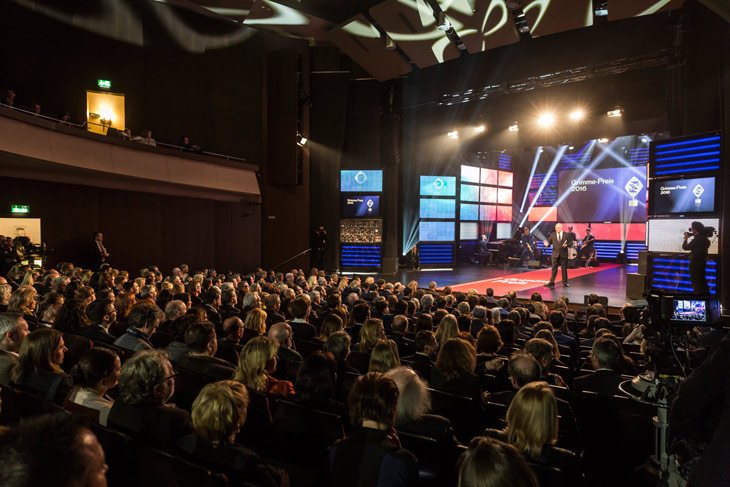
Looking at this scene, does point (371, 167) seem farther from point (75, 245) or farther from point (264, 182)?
point (75, 245)

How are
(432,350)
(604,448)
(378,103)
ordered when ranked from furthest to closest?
(378,103)
(432,350)
(604,448)

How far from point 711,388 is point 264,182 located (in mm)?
14759

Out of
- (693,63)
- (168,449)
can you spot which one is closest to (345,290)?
(168,449)

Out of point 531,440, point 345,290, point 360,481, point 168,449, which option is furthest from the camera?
point 345,290

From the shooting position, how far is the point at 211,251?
1458 centimetres

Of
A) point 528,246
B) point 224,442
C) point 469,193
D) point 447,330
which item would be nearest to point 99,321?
point 224,442

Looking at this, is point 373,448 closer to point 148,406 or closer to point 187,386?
point 148,406

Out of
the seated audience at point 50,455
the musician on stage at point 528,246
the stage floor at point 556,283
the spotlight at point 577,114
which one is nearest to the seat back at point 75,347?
the seated audience at point 50,455

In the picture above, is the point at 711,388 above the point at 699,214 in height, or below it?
below

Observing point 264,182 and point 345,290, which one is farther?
point 264,182

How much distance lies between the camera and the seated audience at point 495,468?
1311 millimetres

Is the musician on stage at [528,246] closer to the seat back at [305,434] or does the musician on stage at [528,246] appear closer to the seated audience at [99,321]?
the seated audience at [99,321]

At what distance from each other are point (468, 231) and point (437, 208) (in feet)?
7.46

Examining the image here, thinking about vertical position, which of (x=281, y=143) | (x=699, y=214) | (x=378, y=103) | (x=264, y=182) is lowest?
(x=699, y=214)
